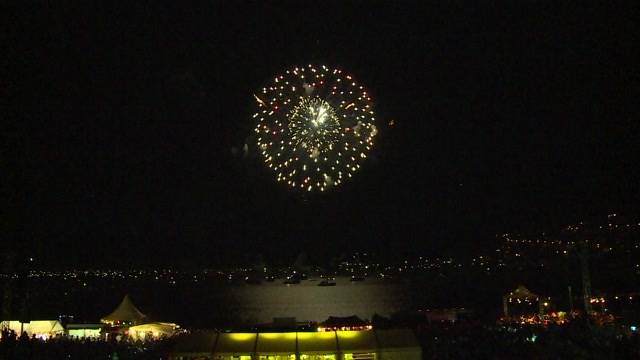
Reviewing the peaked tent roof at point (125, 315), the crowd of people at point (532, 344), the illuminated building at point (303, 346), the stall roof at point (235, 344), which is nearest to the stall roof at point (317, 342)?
the illuminated building at point (303, 346)

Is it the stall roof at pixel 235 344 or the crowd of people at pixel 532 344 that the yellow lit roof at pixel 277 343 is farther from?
the crowd of people at pixel 532 344

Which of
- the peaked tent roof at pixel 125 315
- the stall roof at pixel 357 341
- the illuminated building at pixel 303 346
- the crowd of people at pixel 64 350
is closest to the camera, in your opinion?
the crowd of people at pixel 64 350

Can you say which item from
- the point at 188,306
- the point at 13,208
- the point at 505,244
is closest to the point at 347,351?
the point at 13,208

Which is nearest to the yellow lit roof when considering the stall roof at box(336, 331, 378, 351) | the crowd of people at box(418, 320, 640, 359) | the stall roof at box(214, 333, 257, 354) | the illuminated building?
the illuminated building

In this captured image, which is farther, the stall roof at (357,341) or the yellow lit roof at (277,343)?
the stall roof at (357,341)

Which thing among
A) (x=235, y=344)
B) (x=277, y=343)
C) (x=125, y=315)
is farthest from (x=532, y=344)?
(x=125, y=315)

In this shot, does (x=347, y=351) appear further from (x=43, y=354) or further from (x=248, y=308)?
(x=248, y=308)

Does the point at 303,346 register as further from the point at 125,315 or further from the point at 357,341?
the point at 125,315

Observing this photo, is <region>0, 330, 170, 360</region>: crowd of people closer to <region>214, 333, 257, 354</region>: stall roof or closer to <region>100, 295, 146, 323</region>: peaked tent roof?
<region>214, 333, 257, 354</region>: stall roof
